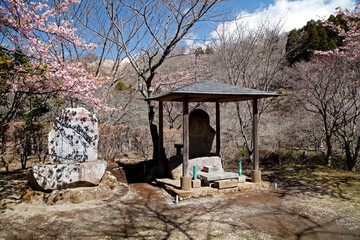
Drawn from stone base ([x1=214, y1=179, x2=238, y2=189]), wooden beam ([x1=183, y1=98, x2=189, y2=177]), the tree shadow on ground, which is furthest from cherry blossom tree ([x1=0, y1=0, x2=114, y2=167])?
the tree shadow on ground

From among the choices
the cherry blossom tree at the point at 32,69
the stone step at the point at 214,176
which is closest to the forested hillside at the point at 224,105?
the cherry blossom tree at the point at 32,69

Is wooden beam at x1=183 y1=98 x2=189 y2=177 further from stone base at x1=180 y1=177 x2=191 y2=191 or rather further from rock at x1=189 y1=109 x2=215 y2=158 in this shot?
rock at x1=189 y1=109 x2=215 y2=158

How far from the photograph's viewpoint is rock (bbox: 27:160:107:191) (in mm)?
4758

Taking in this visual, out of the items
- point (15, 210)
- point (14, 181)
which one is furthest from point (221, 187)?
point (14, 181)

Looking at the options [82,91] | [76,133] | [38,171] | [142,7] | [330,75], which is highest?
[142,7]

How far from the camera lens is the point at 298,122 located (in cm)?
1195

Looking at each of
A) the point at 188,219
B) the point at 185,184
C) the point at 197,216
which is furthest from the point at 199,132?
the point at 188,219

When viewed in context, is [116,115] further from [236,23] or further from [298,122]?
[298,122]

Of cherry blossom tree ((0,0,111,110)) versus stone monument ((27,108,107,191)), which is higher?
cherry blossom tree ((0,0,111,110))

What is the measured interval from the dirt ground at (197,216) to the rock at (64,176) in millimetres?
471

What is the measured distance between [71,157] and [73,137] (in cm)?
46

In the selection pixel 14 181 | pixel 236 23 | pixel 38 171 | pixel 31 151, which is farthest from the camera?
pixel 236 23

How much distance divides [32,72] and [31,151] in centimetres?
433

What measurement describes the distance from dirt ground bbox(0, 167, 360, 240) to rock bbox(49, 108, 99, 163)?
45.1 inches
